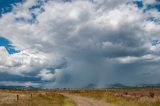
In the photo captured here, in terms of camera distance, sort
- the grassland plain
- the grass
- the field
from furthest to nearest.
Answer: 1. the grass
2. the field
3. the grassland plain

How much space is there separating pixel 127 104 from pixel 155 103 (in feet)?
12.9

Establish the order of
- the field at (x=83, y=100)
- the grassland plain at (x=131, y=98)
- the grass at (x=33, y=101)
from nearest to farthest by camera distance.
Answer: the grassland plain at (x=131, y=98) → the field at (x=83, y=100) → the grass at (x=33, y=101)

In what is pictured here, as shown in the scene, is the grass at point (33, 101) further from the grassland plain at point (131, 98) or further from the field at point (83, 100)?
the grassland plain at point (131, 98)

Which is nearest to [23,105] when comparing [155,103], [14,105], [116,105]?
[14,105]

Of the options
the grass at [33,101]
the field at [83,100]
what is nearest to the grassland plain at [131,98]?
the field at [83,100]

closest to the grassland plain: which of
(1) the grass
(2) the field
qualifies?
(2) the field

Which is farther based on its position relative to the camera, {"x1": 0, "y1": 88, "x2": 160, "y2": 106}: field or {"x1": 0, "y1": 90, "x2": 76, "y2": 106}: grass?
{"x1": 0, "y1": 90, "x2": 76, "y2": 106}: grass

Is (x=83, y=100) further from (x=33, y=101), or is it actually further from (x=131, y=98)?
(x=33, y=101)

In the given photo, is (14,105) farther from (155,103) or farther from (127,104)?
(155,103)

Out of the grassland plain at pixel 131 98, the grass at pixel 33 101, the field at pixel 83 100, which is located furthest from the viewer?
the grass at pixel 33 101

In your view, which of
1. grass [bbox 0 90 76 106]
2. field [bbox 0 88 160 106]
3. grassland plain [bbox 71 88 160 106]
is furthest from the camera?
grass [bbox 0 90 76 106]

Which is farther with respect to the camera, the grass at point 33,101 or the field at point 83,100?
the grass at point 33,101

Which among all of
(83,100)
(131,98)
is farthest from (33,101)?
(131,98)

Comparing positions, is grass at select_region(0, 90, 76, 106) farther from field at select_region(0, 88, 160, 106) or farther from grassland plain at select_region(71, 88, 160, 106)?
grassland plain at select_region(71, 88, 160, 106)
